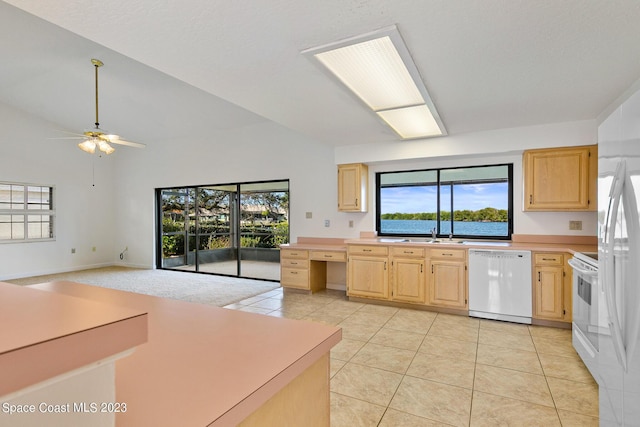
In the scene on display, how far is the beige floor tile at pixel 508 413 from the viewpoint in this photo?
6.73 feet

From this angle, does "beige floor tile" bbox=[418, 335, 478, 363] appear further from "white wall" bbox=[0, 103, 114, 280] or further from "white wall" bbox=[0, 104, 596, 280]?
"white wall" bbox=[0, 103, 114, 280]

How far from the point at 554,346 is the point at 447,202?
2.25 m

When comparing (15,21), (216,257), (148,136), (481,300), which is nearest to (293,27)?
(481,300)

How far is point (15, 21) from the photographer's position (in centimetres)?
380

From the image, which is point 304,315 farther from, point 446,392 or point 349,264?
point 446,392

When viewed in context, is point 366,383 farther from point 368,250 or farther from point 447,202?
point 447,202

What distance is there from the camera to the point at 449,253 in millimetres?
4164

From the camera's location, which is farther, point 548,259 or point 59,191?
point 59,191

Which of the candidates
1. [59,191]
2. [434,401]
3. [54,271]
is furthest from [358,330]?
[59,191]

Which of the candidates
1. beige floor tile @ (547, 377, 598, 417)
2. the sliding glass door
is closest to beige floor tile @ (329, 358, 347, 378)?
beige floor tile @ (547, 377, 598, 417)

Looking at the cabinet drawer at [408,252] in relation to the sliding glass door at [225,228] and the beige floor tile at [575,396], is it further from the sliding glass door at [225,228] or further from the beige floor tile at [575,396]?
the sliding glass door at [225,228]

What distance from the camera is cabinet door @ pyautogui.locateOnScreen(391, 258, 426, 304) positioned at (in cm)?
430

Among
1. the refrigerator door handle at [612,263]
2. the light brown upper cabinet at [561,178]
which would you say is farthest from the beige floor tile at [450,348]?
the light brown upper cabinet at [561,178]

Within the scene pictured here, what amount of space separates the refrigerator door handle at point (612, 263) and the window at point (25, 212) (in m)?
8.71
